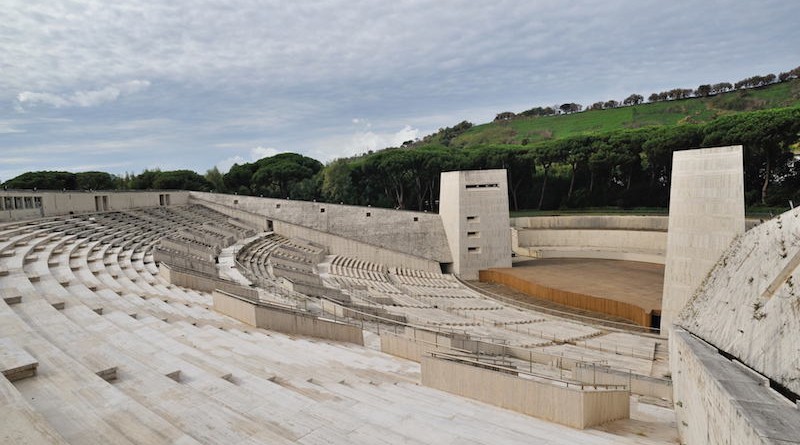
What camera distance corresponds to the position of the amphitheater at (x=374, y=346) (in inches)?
223

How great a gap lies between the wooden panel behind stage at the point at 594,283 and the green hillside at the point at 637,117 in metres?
47.0

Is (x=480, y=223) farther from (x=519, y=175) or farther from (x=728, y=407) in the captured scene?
(x=728, y=407)

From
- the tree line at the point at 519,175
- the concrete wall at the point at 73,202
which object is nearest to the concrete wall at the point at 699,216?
the tree line at the point at 519,175

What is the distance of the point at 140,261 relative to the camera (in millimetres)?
18953

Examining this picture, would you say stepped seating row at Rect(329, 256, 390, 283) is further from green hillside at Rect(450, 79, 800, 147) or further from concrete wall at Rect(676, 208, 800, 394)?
green hillside at Rect(450, 79, 800, 147)

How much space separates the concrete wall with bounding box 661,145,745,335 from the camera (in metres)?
18.1

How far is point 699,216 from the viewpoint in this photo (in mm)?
18984

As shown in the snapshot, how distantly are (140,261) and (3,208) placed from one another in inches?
542

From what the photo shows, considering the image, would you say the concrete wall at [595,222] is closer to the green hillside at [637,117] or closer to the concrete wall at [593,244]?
the concrete wall at [593,244]

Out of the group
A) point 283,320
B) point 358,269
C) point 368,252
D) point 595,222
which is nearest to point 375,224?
point 368,252

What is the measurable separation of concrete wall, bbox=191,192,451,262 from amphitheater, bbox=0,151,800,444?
327 inches

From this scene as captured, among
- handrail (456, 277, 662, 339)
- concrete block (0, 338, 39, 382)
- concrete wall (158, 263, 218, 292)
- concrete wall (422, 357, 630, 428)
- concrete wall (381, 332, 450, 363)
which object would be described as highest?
concrete block (0, 338, 39, 382)

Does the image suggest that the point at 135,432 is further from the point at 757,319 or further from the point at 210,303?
the point at 757,319

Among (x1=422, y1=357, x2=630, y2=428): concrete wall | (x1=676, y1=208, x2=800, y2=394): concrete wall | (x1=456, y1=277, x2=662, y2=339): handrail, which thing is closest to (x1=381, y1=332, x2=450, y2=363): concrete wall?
(x1=422, y1=357, x2=630, y2=428): concrete wall
